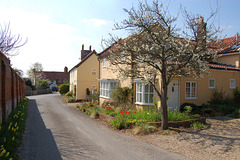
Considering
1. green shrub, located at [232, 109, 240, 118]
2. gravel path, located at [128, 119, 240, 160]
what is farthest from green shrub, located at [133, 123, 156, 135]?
green shrub, located at [232, 109, 240, 118]

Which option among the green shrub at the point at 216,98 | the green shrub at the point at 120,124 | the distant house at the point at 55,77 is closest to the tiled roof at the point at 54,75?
the distant house at the point at 55,77

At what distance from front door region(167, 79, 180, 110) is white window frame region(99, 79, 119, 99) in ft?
18.5

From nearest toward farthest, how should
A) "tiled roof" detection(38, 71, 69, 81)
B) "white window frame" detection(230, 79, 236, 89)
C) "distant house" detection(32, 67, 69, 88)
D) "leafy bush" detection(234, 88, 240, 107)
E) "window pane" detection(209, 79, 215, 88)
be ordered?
"window pane" detection(209, 79, 215, 88) < "leafy bush" detection(234, 88, 240, 107) < "white window frame" detection(230, 79, 236, 89) < "distant house" detection(32, 67, 69, 88) < "tiled roof" detection(38, 71, 69, 81)

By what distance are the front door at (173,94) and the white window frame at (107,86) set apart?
562 centimetres

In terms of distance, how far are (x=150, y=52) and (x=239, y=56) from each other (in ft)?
45.5

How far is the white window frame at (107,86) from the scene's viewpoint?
57.9 ft

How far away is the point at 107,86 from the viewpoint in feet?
61.0

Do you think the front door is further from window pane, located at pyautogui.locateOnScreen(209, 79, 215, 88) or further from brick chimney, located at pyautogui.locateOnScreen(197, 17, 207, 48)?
brick chimney, located at pyautogui.locateOnScreen(197, 17, 207, 48)

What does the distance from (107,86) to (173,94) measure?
743cm

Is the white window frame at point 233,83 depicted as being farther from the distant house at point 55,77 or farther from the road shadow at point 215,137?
the distant house at point 55,77

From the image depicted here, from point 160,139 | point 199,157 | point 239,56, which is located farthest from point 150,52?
point 239,56

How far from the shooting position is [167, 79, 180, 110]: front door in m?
13.1

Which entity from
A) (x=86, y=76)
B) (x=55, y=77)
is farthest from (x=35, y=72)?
(x=86, y=76)

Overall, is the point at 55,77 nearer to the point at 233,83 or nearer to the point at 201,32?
the point at 233,83
